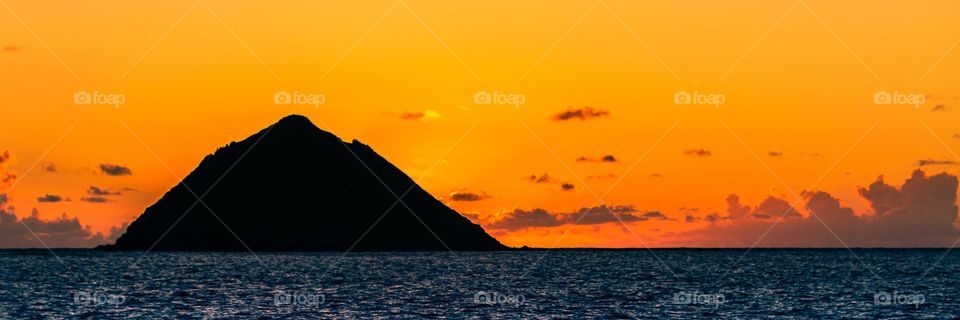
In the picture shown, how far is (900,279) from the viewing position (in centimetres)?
14950

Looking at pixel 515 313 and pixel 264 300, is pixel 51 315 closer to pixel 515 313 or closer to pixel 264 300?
pixel 264 300

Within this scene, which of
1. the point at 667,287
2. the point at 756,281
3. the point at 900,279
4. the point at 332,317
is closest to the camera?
the point at 332,317

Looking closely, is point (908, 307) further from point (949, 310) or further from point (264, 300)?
point (264, 300)

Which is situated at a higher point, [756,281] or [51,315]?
[756,281]

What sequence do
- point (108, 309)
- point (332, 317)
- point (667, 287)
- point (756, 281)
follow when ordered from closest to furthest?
point (332, 317)
point (108, 309)
point (667, 287)
point (756, 281)

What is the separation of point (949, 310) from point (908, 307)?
304cm

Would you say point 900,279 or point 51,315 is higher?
point 900,279

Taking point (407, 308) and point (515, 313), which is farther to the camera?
point (407, 308)

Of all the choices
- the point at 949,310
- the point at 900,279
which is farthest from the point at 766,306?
the point at 900,279

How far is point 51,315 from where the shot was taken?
7925cm

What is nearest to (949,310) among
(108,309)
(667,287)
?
(667,287)

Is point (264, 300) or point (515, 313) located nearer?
point (515, 313)

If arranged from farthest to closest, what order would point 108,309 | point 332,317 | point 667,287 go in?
point 667,287
point 108,309
point 332,317

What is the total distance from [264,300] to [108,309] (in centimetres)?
1408
